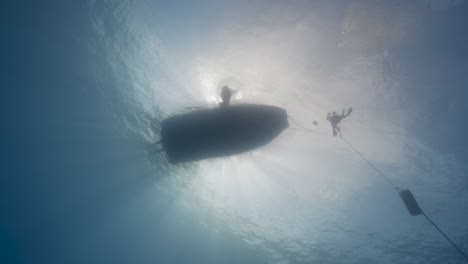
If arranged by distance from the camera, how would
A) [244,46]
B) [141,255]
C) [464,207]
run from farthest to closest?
[141,255]
[464,207]
[244,46]

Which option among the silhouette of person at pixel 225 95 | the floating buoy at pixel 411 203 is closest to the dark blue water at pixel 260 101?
the silhouette of person at pixel 225 95

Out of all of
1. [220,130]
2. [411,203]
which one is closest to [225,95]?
[220,130]

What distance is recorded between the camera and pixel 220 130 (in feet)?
22.5

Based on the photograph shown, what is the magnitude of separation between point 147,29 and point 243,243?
25.0 metres

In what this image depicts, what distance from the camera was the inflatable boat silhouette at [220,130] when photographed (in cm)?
675

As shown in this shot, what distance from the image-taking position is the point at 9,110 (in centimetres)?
2016


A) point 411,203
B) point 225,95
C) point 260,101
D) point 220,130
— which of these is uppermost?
point 260,101

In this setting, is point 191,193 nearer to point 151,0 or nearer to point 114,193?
point 114,193

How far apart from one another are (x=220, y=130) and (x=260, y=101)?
4.54m

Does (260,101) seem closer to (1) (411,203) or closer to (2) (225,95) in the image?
(2) (225,95)

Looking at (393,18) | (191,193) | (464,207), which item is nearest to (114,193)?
(191,193)

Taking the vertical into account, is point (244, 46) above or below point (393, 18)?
below

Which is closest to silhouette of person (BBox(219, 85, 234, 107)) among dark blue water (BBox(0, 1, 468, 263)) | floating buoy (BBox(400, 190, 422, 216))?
dark blue water (BBox(0, 1, 468, 263))

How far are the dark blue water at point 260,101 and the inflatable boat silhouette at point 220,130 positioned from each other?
3690 mm
